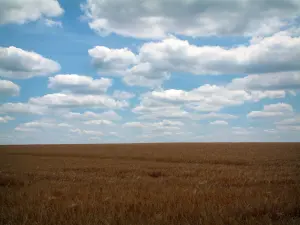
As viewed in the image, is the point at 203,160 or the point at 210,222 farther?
the point at 203,160

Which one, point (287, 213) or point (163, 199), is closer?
point (287, 213)

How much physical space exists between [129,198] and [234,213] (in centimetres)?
285

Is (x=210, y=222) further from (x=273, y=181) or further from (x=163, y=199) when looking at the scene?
(x=273, y=181)

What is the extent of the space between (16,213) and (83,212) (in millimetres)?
1485

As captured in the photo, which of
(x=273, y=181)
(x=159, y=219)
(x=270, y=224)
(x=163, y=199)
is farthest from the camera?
(x=273, y=181)

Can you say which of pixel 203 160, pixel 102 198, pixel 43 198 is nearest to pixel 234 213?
pixel 102 198

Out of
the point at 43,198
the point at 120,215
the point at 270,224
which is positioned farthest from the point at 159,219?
the point at 43,198

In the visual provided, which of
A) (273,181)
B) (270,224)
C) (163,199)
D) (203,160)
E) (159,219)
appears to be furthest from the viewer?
(203,160)

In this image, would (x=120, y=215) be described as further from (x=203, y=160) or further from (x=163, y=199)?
(x=203, y=160)

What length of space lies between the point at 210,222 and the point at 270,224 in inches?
40.5

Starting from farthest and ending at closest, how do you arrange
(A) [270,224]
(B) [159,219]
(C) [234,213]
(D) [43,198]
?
1. (D) [43,198]
2. (C) [234,213]
3. (B) [159,219]
4. (A) [270,224]

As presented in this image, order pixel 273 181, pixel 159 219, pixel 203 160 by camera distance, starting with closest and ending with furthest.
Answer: pixel 159 219 → pixel 273 181 → pixel 203 160

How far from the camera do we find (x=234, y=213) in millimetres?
5988

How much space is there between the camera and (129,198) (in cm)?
766
